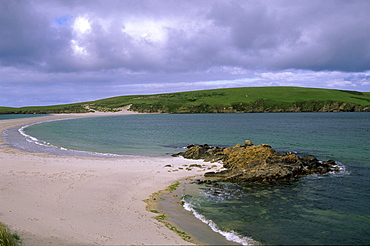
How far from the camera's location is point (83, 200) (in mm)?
15102

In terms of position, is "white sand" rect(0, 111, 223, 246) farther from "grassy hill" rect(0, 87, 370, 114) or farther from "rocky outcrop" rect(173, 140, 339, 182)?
"grassy hill" rect(0, 87, 370, 114)

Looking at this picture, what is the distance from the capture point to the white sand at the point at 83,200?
34.4ft

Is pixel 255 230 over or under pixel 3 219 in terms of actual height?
under

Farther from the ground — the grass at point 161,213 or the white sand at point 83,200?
the white sand at point 83,200

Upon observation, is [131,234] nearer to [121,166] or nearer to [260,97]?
[121,166]

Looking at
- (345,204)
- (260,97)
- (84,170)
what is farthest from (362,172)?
(260,97)

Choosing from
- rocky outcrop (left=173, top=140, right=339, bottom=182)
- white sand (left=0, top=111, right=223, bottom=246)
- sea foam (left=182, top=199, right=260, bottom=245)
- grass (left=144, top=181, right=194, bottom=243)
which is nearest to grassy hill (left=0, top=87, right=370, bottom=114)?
rocky outcrop (left=173, top=140, right=339, bottom=182)

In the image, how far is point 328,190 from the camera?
17734 mm

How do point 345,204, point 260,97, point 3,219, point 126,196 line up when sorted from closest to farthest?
point 3,219
point 345,204
point 126,196
point 260,97

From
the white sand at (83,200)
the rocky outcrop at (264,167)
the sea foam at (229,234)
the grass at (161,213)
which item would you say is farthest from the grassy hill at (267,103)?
the sea foam at (229,234)

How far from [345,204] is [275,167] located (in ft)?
22.9

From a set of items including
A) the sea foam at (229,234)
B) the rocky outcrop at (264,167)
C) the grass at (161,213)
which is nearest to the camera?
the sea foam at (229,234)

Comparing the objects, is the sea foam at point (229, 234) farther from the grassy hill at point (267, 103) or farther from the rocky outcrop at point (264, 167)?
the grassy hill at point (267, 103)

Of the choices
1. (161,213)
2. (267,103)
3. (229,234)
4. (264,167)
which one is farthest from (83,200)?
(267,103)
